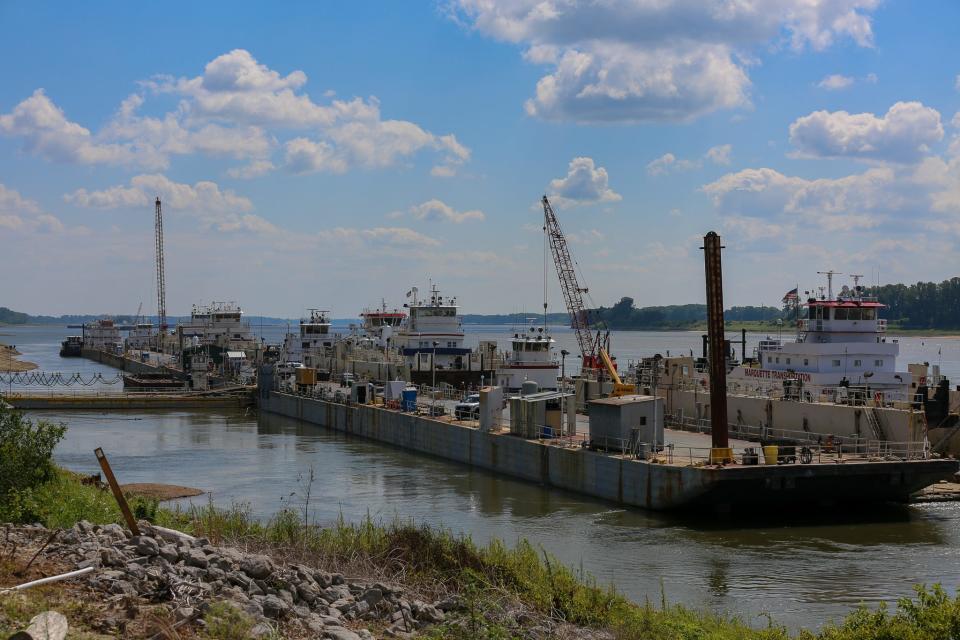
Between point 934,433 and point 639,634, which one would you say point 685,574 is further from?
point 934,433

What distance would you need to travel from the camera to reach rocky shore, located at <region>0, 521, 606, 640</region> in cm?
1445

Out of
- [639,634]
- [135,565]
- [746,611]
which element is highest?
[135,565]

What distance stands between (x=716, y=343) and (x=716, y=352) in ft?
1.03

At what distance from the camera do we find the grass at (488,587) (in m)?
15.5

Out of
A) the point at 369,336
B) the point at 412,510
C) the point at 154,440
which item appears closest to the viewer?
the point at 412,510

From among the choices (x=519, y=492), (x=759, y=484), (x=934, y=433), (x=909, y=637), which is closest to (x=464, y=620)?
(x=909, y=637)

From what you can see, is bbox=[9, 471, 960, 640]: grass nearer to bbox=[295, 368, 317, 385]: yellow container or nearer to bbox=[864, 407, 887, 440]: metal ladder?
bbox=[864, 407, 887, 440]: metal ladder

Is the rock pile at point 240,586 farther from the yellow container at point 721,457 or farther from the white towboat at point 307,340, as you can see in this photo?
the white towboat at point 307,340

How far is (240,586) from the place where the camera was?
15.5 meters

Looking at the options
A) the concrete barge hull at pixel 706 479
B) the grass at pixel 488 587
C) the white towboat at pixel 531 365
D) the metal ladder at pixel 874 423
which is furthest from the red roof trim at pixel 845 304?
the grass at pixel 488 587

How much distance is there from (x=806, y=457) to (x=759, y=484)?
2214 mm

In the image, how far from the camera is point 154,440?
61000 mm

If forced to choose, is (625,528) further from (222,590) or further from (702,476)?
(222,590)

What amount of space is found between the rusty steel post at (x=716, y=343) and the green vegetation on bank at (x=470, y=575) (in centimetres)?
1162
